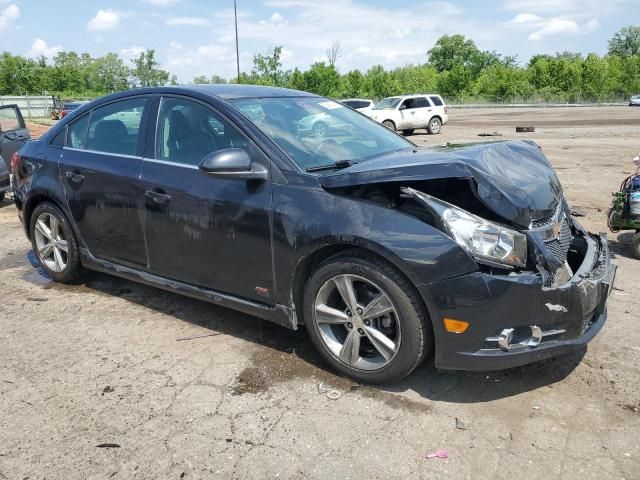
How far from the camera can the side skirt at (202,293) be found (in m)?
3.49

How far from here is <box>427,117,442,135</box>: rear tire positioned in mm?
25891

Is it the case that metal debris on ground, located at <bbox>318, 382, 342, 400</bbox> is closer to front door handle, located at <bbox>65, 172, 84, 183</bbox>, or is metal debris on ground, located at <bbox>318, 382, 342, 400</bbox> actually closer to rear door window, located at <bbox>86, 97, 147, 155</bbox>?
rear door window, located at <bbox>86, 97, 147, 155</bbox>

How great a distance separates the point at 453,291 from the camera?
2.81 meters

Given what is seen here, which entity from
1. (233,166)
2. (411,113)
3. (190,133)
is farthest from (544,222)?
(411,113)

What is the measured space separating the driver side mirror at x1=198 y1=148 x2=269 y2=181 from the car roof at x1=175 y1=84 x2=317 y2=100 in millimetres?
704

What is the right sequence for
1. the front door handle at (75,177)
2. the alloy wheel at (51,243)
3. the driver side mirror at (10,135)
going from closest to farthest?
the front door handle at (75,177) < the alloy wheel at (51,243) < the driver side mirror at (10,135)

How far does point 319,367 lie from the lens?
3498 millimetres

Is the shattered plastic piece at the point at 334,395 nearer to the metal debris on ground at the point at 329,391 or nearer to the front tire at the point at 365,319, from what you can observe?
the metal debris on ground at the point at 329,391

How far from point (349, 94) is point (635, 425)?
6223 centimetres

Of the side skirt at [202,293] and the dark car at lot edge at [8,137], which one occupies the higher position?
the dark car at lot edge at [8,137]

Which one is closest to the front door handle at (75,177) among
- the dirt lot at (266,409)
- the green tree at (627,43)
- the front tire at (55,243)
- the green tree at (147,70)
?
the front tire at (55,243)

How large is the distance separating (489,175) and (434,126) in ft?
78.6

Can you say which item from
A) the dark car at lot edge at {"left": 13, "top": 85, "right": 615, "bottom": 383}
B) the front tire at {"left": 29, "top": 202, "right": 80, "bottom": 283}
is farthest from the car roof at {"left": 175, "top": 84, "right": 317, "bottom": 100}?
the front tire at {"left": 29, "top": 202, "right": 80, "bottom": 283}

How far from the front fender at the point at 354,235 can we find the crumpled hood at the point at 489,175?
150 mm
